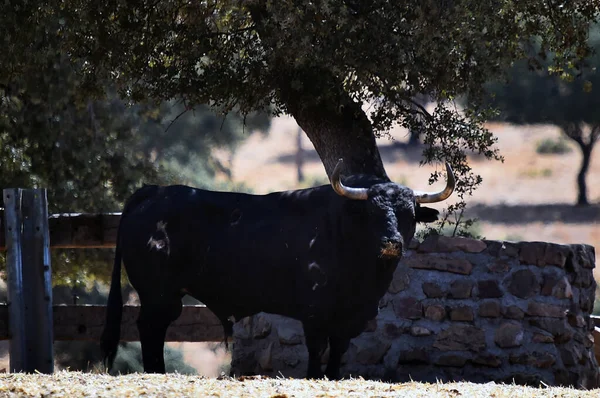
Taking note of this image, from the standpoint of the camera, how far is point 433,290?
8.28m

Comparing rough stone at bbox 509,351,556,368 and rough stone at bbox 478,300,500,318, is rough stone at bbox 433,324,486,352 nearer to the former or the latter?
rough stone at bbox 478,300,500,318

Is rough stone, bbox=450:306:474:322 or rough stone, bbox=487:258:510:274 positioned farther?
rough stone, bbox=487:258:510:274

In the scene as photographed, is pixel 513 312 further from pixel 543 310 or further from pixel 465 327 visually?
pixel 465 327

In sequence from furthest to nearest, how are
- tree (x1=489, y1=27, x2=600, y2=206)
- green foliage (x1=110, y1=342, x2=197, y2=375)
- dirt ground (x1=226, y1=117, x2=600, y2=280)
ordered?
dirt ground (x1=226, y1=117, x2=600, y2=280) < tree (x1=489, y1=27, x2=600, y2=206) < green foliage (x1=110, y1=342, x2=197, y2=375)

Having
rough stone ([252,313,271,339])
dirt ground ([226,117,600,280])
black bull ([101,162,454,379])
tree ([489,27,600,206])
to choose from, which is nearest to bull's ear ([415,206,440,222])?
black bull ([101,162,454,379])

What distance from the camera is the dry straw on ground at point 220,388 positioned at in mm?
5836

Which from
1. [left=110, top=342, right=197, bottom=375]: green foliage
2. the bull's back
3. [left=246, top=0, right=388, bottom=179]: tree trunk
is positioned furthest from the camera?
[left=110, top=342, right=197, bottom=375]: green foliage

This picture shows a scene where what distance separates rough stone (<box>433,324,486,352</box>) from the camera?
26.7 ft

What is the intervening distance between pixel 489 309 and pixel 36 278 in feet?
12.0

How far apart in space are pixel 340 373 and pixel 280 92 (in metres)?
2.76

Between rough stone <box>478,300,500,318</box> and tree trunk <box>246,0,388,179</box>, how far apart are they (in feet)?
5.27

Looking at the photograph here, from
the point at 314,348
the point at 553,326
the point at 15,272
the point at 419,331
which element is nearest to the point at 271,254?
the point at 314,348

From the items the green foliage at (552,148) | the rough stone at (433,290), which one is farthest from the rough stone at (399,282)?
the green foliage at (552,148)

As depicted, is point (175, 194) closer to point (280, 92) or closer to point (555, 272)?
point (280, 92)
